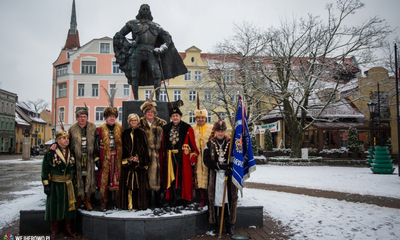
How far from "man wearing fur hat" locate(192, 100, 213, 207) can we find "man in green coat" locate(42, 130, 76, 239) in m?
1.96

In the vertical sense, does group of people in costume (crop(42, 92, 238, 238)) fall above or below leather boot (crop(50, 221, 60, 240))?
above

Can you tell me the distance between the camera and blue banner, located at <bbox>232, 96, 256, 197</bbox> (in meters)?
4.54

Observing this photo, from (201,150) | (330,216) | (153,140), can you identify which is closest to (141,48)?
(153,140)

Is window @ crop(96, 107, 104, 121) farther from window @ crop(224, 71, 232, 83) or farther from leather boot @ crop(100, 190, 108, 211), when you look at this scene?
leather boot @ crop(100, 190, 108, 211)

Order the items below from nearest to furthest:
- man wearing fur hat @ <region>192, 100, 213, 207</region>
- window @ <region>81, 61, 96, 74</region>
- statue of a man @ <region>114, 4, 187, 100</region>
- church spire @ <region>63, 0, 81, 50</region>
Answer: man wearing fur hat @ <region>192, 100, 213, 207</region> → statue of a man @ <region>114, 4, 187, 100</region> → window @ <region>81, 61, 96, 74</region> → church spire @ <region>63, 0, 81, 50</region>

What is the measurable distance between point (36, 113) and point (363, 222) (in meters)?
65.5

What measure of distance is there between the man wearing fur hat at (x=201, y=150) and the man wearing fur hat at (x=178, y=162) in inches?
4.7

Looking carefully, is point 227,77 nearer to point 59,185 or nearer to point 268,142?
point 268,142

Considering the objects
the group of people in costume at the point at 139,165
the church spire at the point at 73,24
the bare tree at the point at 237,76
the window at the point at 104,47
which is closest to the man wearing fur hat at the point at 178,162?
the group of people in costume at the point at 139,165

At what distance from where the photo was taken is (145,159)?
4.80 meters

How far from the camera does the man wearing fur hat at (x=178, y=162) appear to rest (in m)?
4.93

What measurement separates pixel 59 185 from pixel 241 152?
2830 millimetres

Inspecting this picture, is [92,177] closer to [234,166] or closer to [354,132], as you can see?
[234,166]

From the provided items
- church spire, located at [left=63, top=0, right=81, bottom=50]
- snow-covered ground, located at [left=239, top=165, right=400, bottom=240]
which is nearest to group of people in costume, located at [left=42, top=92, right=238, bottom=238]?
snow-covered ground, located at [left=239, top=165, right=400, bottom=240]
